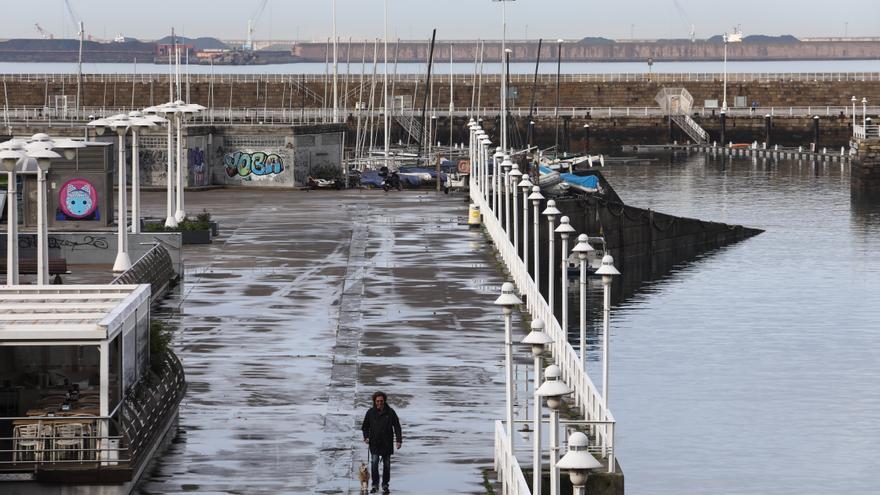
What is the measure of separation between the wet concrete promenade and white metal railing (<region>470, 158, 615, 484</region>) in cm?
84

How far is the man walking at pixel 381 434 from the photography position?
27.6m

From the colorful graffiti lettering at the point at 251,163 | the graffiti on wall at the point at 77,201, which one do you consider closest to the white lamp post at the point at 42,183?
the graffiti on wall at the point at 77,201

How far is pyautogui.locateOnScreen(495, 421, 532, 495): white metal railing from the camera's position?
85.0 feet

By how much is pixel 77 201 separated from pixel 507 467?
33687 mm

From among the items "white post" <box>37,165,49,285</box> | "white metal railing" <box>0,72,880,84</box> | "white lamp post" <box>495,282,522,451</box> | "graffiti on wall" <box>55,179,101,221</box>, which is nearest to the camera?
"white lamp post" <box>495,282,522,451</box>

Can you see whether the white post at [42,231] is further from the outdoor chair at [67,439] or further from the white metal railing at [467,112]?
the white metal railing at [467,112]

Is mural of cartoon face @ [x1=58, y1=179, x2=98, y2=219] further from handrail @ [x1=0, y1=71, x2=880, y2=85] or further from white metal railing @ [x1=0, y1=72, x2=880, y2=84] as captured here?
handrail @ [x1=0, y1=71, x2=880, y2=85]

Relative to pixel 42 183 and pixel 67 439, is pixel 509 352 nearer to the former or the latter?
pixel 67 439

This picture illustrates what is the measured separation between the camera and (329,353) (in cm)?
4069

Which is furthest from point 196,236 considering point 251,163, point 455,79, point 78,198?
point 455,79

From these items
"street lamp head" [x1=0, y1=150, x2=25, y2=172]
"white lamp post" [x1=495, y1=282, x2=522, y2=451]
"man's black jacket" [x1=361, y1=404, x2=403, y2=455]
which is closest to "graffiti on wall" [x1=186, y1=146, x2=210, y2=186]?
"street lamp head" [x1=0, y1=150, x2=25, y2=172]

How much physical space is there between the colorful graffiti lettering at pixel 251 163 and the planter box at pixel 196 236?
2483 cm

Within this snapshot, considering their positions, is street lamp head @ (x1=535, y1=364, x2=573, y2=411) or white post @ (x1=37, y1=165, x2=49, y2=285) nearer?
street lamp head @ (x1=535, y1=364, x2=573, y2=411)

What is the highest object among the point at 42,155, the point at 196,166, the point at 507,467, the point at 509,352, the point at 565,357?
the point at 42,155
